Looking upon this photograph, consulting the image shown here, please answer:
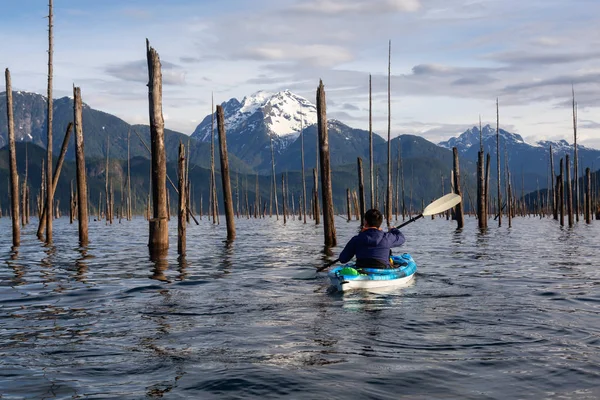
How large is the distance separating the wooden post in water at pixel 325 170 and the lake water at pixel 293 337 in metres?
7.36

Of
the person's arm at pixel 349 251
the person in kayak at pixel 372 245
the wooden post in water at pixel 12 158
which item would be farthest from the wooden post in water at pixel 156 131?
the person in kayak at pixel 372 245

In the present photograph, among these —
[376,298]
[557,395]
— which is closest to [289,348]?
[557,395]

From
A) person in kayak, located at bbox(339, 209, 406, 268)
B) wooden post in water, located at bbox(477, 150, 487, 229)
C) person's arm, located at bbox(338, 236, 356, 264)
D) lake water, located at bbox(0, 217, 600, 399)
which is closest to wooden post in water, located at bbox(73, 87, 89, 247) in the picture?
lake water, located at bbox(0, 217, 600, 399)

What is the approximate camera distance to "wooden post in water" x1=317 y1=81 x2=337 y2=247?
2341 centimetres

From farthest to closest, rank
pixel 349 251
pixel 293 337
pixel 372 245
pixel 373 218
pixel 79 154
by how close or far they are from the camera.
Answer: pixel 79 154
pixel 349 251
pixel 372 245
pixel 373 218
pixel 293 337

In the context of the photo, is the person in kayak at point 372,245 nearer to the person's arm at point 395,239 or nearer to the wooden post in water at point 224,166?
the person's arm at point 395,239

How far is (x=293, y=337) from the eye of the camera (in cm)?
865

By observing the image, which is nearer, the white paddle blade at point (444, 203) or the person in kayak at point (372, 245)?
the person in kayak at point (372, 245)

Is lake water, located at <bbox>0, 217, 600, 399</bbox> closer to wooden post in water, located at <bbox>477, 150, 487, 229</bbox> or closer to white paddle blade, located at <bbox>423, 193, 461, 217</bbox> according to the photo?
white paddle blade, located at <bbox>423, 193, 461, 217</bbox>

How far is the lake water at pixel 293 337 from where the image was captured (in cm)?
636

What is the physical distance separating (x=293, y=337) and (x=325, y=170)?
1518 centimetres

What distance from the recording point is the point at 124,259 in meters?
21.5

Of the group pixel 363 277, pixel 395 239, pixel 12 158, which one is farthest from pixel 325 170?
pixel 12 158

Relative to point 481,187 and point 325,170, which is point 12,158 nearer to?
point 325,170
